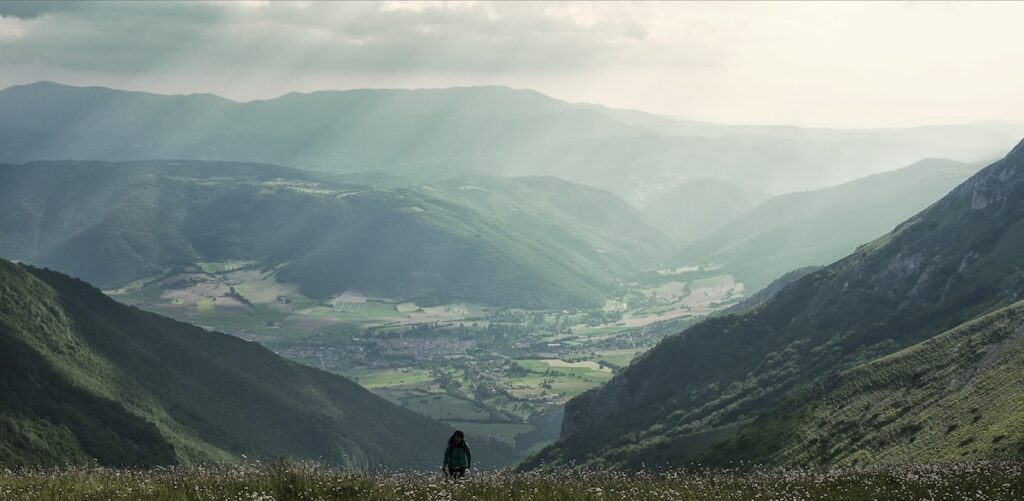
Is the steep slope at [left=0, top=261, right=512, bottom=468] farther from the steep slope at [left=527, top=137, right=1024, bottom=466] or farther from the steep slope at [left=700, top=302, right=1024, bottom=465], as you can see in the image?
the steep slope at [left=700, top=302, right=1024, bottom=465]

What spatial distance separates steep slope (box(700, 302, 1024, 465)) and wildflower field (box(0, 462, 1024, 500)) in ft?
128

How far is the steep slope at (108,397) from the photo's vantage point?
401ft

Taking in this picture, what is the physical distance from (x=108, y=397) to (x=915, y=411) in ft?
424

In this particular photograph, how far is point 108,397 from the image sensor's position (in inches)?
5620

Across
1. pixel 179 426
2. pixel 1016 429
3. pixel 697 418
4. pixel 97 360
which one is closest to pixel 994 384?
pixel 1016 429

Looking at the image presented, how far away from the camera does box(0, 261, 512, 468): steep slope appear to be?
122 m

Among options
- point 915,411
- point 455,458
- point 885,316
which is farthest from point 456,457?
point 885,316

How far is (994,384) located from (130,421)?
129 meters

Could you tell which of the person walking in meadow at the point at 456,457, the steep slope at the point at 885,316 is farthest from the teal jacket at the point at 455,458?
the steep slope at the point at 885,316

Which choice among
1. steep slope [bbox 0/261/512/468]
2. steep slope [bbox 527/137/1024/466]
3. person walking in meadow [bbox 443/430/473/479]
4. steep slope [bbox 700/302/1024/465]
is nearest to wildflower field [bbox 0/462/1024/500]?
person walking in meadow [bbox 443/430/473/479]

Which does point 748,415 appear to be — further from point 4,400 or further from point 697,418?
point 4,400

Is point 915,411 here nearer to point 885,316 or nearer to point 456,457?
point 456,457

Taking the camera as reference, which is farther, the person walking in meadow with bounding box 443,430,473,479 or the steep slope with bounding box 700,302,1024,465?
the steep slope with bounding box 700,302,1024,465

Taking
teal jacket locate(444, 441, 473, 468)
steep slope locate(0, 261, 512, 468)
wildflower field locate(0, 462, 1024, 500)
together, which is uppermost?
wildflower field locate(0, 462, 1024, 500)
